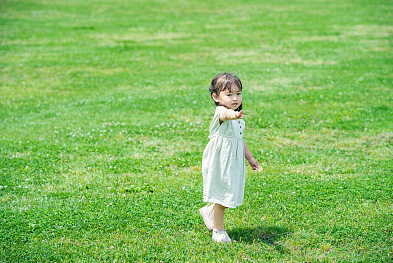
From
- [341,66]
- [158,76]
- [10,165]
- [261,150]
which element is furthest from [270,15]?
[10,165]

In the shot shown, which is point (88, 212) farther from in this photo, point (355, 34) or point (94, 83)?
point (355, 34)

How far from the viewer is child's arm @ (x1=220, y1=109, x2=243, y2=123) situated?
475 centimetres

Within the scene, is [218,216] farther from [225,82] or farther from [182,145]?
[182,145]

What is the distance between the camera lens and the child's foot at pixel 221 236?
17.5 ft

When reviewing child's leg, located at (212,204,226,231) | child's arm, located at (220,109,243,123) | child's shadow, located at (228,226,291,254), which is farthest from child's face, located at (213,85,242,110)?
child's shadow, located at (228,226,291,254)

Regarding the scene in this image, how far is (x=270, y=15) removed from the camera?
92.6 feet

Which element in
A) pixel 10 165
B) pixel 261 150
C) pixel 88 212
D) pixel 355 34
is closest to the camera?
pixel 88 212

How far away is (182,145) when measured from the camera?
9.07 metres

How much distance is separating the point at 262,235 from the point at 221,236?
22.5 inches

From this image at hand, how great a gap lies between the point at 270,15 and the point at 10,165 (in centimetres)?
2319

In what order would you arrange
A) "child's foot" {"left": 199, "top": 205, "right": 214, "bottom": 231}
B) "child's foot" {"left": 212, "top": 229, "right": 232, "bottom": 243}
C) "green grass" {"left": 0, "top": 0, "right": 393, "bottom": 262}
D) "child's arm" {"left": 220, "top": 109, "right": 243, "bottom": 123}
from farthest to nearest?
A: "child's foot" {"left": 199, "top": 205, "right": 214, "bottom": 231} → "green grass" {"left": 0, "top": 0, "right": 393, "bottom": 262} → "child's foot" {"left": 212, "top": 229, "right": 232, "bottom": 243} → "child's arm" {"left": 220, "top": 109, "right": 243, "bottom": 123}

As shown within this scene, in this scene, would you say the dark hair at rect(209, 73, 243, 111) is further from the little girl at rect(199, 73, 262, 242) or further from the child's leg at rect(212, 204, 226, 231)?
the child's leg at rect(212, 204, 226, 231)

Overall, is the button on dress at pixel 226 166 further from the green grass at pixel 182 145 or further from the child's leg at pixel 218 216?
the green grass at pixel 182 145

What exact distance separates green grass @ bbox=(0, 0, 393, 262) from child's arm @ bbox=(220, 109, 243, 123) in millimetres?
1521
